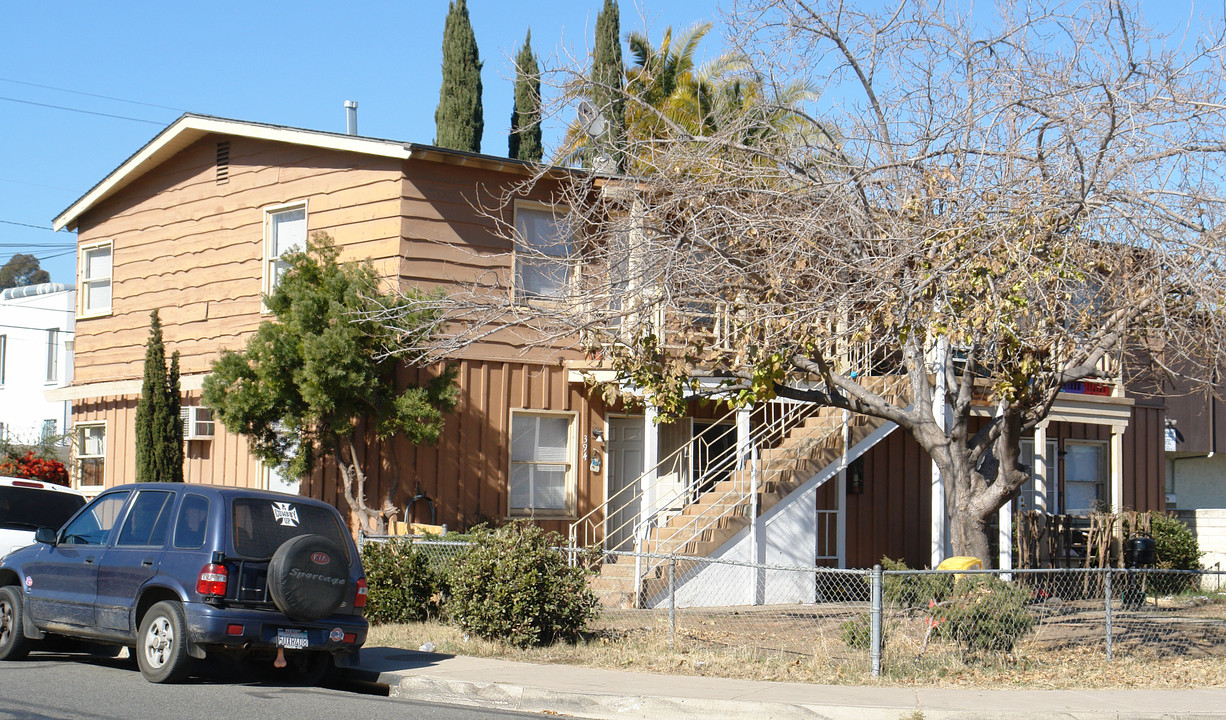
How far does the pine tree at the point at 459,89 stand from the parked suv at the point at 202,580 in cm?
2480

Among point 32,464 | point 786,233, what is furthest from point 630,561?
point 32,464

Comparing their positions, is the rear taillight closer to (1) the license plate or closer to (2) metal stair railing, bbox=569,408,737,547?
(1) the license plate

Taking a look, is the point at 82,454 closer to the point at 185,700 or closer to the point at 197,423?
the point at 197,423

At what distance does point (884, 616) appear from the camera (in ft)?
34.7

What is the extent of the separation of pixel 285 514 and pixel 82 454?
13.9 meters

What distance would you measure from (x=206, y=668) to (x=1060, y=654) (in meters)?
7.82

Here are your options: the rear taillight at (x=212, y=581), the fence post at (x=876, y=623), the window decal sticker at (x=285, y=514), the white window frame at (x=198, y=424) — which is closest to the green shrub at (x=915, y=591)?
the fence post at (x=876, y=623)

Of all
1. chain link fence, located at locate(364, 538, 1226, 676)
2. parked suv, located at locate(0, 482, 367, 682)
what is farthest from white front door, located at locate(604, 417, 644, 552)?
parked suv, located at locate(0, 482, 367, 682)

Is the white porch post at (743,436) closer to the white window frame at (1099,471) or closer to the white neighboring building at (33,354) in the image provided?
the white window frame at (1099,471)

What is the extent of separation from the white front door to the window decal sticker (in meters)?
8.48

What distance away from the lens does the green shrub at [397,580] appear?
41.5ft

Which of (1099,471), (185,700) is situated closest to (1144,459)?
(1099,471)

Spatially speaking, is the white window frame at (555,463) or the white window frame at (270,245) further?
the white window frame at (270,245)

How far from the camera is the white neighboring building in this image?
3350cm
